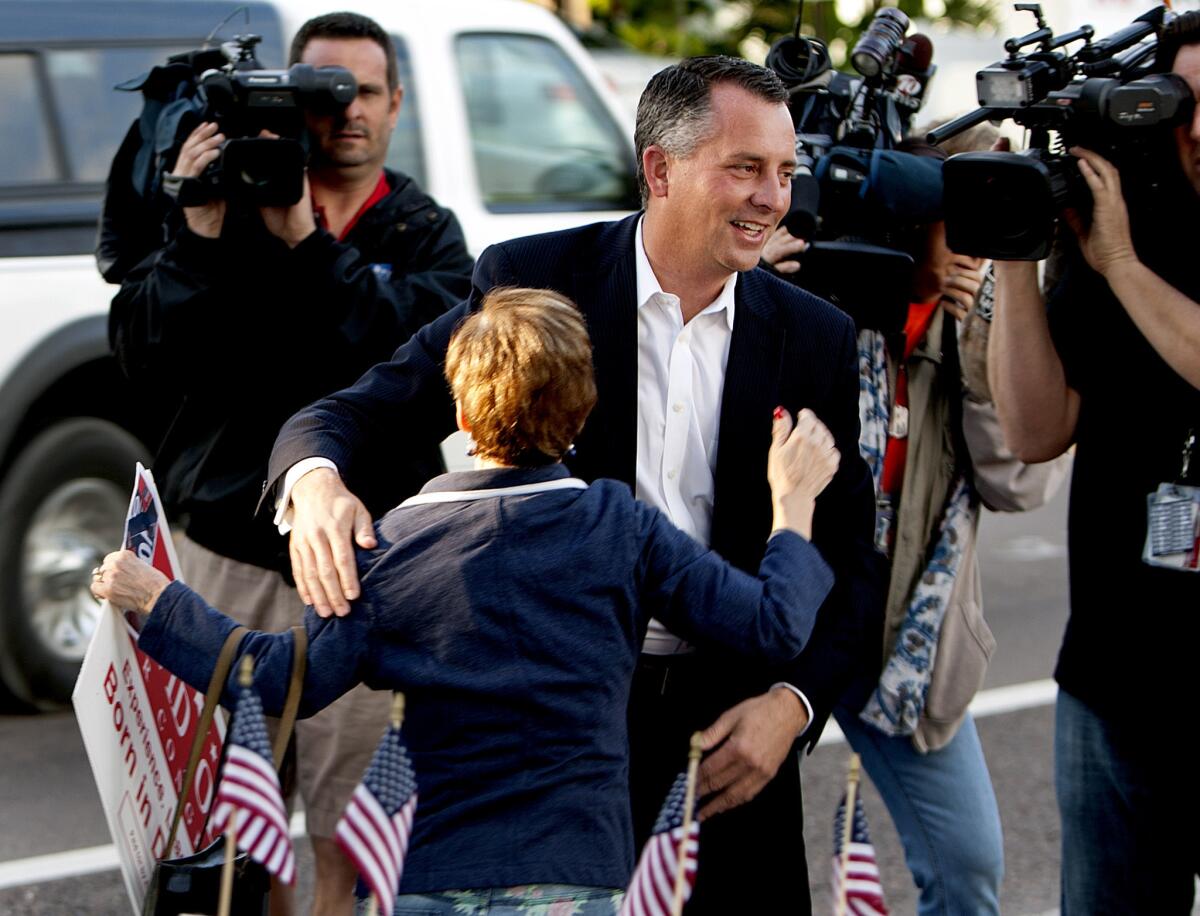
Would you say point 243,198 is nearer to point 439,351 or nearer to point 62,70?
point 439,351

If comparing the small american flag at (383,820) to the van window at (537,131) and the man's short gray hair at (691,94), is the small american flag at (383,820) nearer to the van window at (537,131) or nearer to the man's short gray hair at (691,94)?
the man's short gray hair at (691,94)

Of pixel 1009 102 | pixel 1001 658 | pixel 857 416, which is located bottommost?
pixel 1001 658

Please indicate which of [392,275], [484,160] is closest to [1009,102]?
[392,275]

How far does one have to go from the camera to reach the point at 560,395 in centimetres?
248

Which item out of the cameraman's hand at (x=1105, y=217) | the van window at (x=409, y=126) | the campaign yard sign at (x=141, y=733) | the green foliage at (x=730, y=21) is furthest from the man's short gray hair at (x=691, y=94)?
the green foliage at (x=730, y=21)

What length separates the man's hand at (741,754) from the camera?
285 cm

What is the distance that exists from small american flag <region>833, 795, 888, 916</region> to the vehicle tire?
4191mm

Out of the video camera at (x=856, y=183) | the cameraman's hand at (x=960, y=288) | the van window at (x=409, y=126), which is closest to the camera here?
the video camera at (x=856, y=183)

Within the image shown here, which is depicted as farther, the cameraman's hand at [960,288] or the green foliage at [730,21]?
the green foliage at [730,21]

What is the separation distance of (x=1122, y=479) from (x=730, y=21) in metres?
20.2

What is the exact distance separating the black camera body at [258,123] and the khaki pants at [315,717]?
0.78 metres

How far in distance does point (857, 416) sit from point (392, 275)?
4.05 ft

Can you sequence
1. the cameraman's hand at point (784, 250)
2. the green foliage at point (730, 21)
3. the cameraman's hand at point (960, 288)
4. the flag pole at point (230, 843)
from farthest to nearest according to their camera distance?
the green foliage at point (730, 21) → the cameraman's hand at point (960, 288) → the cameraman's hand at point (784, 250) → the flag pole at point (230, 843)

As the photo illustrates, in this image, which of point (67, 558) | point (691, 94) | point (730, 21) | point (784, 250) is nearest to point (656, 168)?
point (691, 94)
